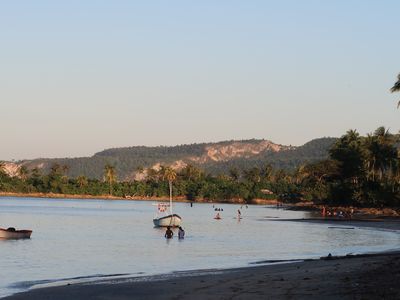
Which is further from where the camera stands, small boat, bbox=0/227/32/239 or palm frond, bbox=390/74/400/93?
palm frond, bbox=390/74/400/93

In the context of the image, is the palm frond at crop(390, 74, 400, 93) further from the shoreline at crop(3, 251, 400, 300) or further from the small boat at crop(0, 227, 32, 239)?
the shoreline at crop(3, 251, 400, 300)

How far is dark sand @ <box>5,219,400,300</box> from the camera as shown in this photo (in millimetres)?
23844

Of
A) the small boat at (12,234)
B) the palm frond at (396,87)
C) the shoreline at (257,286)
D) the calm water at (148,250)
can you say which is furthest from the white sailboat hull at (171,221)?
the shoreline at (257,286)

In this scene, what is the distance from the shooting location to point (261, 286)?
1070 inches

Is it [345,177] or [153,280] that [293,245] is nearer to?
[153,280]

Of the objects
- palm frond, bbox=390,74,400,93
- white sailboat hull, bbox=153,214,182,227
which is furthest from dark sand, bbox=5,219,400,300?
white sailboat hull, bbox=153,214,182,227

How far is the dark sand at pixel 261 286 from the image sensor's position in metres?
23.8

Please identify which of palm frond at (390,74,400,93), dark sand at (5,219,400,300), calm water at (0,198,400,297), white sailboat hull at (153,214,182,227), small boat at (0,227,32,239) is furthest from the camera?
white sailboat hull at (153,214,182,227)

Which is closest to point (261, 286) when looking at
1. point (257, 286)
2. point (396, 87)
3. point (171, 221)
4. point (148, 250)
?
point (257, 286)

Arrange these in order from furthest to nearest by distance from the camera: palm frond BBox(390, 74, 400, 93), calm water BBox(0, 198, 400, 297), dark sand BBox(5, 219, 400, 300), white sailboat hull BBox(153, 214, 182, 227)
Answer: white sailboat hull BBox(153, 214, 182, 227) < palm frond BBox(390, 74, 400, 93) < calm water BBox(0, 198, 400, 297) < dark sand BBox(5, 219, 400, 300)

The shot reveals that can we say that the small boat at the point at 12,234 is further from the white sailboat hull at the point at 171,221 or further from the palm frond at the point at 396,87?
the palm frond at the point at 396,87

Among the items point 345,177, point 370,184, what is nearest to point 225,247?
point 370,184

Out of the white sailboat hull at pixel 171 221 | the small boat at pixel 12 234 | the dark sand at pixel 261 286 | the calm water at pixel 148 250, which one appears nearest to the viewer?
the dark sand at pixel 261 286

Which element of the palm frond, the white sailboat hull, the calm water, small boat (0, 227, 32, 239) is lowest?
the calm water
